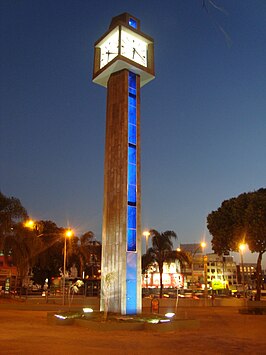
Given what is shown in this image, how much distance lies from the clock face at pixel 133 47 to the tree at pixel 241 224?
56.7 feet

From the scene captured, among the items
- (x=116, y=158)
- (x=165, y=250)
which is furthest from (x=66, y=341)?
(x=165, y=250)

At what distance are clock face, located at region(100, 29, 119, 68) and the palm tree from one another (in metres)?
22.4

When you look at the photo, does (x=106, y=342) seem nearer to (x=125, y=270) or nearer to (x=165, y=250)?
(x=125, y=270)

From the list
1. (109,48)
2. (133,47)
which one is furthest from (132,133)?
(109,48)

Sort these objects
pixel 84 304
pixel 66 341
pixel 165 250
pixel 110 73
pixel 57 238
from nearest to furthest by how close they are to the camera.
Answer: pixel 66 341
pixel 110 73
pixel 84 304
pixel 165 250
pixel 57 238

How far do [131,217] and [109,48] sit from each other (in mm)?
12839

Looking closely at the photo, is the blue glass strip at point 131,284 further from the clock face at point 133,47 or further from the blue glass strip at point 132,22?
the blue glass strip at point 132,22

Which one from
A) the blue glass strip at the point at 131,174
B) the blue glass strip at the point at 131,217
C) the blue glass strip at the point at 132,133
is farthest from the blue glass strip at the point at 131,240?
the blue glass strip at the point at 132,133

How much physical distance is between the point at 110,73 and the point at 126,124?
15.3 ft

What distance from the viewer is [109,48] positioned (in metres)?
29.9

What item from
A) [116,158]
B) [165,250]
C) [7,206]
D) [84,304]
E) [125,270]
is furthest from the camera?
[165,250]

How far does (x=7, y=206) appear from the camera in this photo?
115 feet

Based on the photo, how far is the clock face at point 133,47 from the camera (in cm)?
2881

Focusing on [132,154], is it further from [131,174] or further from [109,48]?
[109,48]
